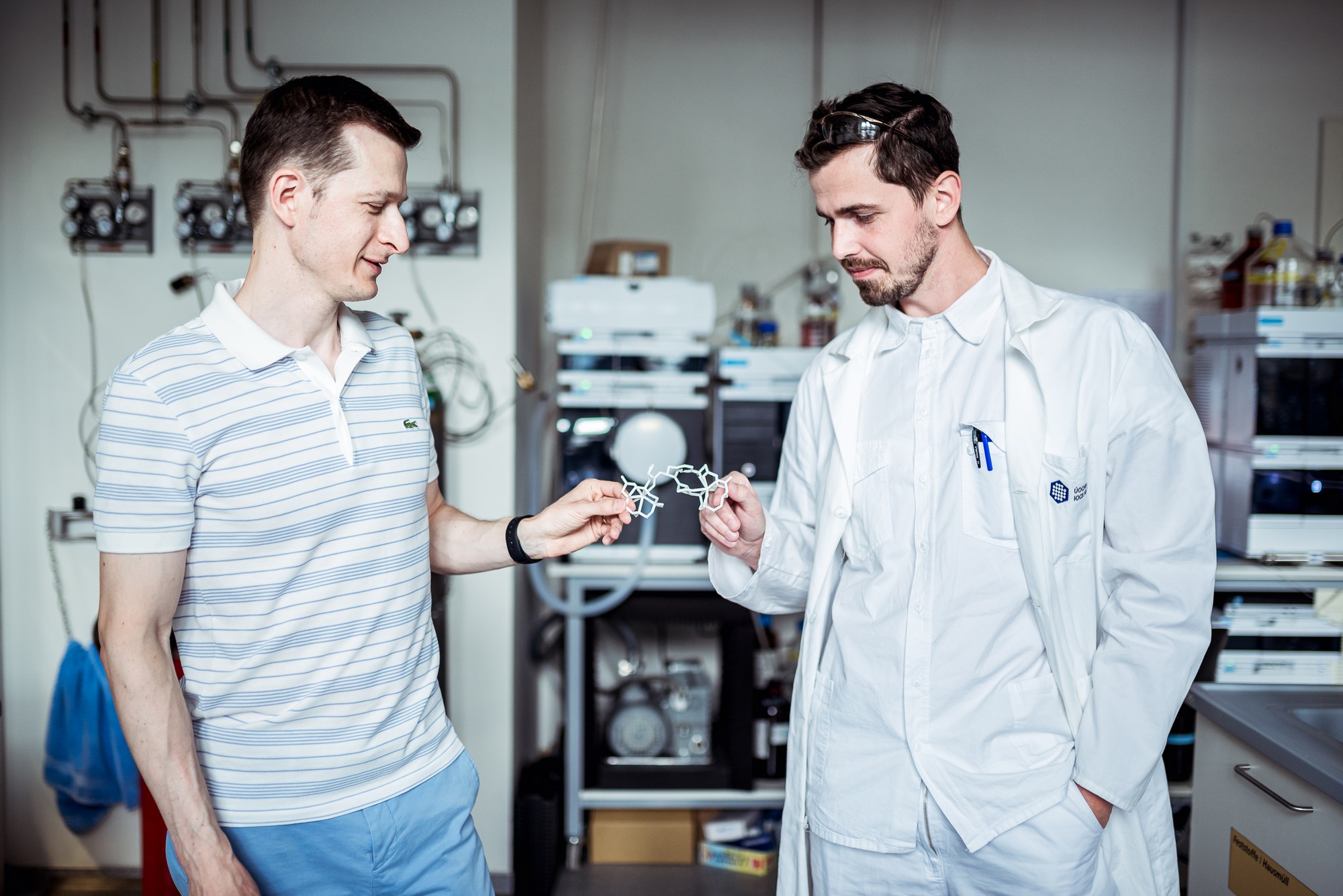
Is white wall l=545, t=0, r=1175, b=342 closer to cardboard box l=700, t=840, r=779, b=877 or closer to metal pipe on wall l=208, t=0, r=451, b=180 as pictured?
metal pipe on wall l=208, t=0, r=451, b=180

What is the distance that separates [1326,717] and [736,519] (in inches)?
37.8

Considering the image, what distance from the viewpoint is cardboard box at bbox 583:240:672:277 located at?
8.27 ft

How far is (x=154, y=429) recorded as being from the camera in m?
1.06

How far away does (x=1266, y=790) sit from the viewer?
4.34 feet

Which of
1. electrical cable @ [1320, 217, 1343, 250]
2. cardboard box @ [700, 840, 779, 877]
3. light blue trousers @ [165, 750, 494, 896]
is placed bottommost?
cardboard box @ [700, 840, 779, 877]

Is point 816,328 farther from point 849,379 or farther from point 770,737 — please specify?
point 849,379

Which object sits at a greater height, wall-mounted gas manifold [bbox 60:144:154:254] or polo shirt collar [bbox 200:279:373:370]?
wall-mounted gas manifold [bbox 60:144:154:254]

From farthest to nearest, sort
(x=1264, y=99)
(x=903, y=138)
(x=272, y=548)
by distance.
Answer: (x=1264, y=99), (x=903, y=138), (x=272, y=548)

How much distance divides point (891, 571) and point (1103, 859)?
0.47 metres

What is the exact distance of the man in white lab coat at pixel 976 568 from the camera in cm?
127

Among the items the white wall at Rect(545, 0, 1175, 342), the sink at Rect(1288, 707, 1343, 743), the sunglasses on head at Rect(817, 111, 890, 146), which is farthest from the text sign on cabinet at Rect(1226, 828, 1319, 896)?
the white wall at Rect(545, 0, 1175, 342)

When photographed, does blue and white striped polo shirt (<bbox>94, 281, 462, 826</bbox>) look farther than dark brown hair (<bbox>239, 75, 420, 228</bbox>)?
No

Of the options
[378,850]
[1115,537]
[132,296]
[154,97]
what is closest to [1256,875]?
[1115,537]

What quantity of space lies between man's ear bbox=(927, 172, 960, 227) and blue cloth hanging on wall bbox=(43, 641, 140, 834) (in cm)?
223
